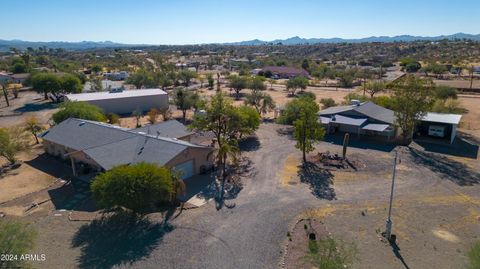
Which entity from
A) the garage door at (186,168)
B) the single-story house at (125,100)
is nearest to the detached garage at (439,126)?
the garage door at (186,168)

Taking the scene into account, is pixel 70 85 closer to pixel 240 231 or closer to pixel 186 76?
pixel 186 76

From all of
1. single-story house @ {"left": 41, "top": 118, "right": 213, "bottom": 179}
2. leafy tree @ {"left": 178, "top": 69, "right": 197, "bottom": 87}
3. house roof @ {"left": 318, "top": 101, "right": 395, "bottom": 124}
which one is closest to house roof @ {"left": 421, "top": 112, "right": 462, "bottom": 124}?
house roof @ {"left": 318, "top": 101, "right": 395, "bottom": 124}

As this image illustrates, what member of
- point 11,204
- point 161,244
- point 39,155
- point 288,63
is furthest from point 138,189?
point 288,63

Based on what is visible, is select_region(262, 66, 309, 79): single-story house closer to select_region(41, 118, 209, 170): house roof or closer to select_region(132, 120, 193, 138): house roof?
select_region(132, 120, 193, 138): house roof

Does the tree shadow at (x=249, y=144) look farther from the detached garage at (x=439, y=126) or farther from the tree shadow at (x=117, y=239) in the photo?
the detached garage at (x=439, y=126)

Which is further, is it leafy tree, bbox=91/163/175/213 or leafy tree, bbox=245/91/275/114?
leafy tree, bbox=245/91/275/114

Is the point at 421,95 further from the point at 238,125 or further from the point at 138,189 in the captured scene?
the point at 138,189

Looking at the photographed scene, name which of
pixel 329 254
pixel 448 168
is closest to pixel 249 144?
pixel 448 168
